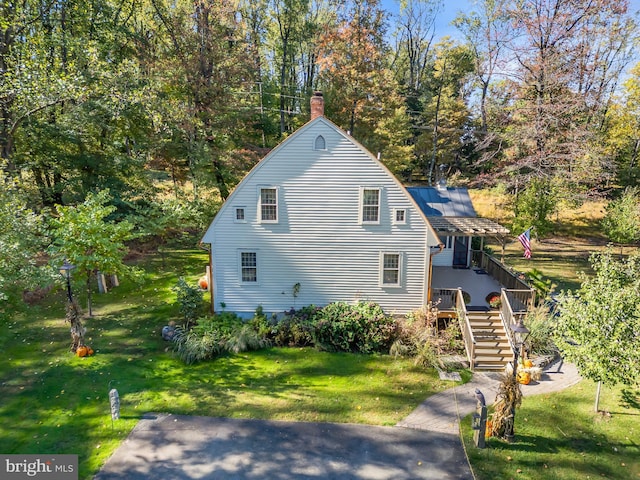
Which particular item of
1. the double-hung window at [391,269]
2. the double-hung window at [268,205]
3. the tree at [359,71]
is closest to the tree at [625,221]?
the tree at [359,71]

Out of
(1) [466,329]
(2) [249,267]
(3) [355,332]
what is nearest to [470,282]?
(1) [466,329]

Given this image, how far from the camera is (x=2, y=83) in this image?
60.7 ft

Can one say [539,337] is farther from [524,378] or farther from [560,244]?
[560,244]

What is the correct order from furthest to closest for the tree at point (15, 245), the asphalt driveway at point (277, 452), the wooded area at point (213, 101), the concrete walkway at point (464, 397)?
the wooded area at point (213, 101) < the tree at point (15, 245) < the concrete walkway at point (464, 397) < the asphalt driveway at point (277, 452)

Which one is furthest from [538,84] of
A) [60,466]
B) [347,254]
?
[60,466]

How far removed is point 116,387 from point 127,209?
15.5 m

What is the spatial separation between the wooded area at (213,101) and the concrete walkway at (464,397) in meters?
14.2

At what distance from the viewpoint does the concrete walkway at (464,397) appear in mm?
10039

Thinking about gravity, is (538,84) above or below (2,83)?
above

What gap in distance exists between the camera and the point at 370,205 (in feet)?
47.2

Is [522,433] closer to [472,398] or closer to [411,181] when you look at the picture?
[472,398]

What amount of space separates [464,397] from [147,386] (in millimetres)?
9521

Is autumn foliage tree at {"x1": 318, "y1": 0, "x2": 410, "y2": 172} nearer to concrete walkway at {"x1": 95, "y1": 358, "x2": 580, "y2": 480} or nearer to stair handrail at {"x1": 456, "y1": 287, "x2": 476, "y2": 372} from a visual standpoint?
stair handrail at {"x1": 456, "y1": 287, "x2": 476, "y2": 372}

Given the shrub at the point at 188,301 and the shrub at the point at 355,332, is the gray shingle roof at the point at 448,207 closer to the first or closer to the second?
the shrub at the point at 355,332
